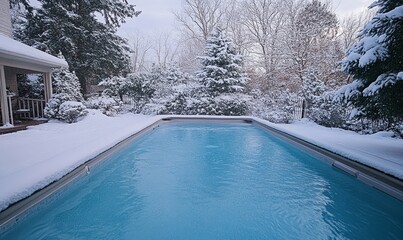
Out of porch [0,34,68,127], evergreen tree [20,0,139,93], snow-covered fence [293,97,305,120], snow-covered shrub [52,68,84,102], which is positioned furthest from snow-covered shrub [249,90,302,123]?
porch [0,34,68,127]

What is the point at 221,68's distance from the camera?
38.8 feet

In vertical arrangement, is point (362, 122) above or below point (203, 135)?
above

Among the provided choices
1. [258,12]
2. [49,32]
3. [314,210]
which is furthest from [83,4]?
[314,210]

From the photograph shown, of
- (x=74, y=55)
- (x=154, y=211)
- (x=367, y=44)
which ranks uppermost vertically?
(x=74, y=55)

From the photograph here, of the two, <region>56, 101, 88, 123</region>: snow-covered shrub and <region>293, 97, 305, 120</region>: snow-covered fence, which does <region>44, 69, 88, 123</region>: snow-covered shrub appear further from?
<region>293, 97, 305, 120</region>: snow-covered fence

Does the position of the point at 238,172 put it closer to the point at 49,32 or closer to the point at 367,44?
the point at 367,44

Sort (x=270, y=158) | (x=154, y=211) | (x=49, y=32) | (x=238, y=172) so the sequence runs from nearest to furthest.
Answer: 1. (x=154, y=211)
2. (x=238, y=172)
3. (x=270, y=158)
4. (x=49, y=32)

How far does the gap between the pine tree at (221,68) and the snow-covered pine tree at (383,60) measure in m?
8.04

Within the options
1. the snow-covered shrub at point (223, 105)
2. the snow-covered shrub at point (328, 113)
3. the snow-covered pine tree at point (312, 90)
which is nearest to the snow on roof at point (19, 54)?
the snow-covered shrub at point (223, 105)

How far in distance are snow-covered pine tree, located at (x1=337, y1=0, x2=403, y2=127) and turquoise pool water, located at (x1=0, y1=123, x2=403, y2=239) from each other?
52.2 inches

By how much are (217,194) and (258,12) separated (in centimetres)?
1679

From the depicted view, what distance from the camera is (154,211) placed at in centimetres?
320

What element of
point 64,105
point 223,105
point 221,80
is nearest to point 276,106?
point 223,105

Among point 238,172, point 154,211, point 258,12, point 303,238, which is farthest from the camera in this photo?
point 258,12
